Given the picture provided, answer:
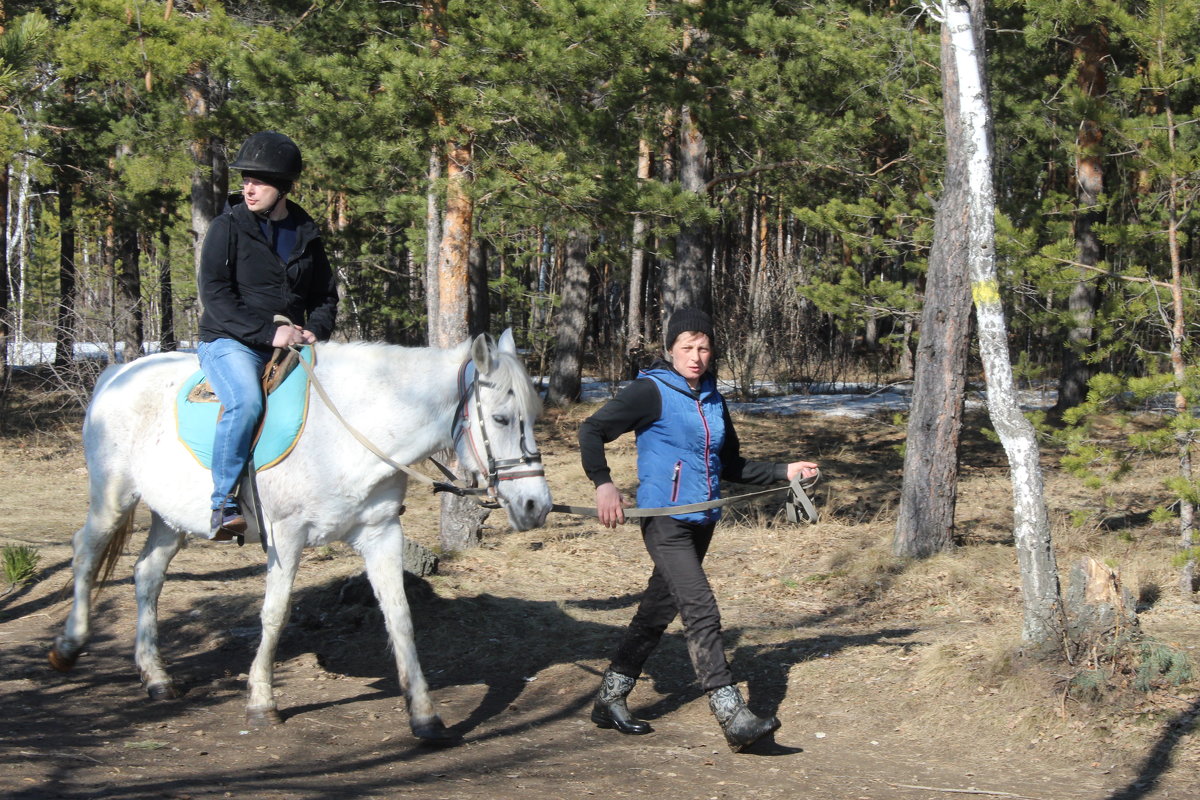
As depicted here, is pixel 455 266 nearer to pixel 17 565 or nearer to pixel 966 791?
pixel 17 565

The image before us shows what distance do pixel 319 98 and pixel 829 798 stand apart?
721 centimetres

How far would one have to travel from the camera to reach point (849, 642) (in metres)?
7.29

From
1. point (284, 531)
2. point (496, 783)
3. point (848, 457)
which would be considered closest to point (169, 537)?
point (284, 531)

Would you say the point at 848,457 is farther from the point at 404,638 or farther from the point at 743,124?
the point at 404,638

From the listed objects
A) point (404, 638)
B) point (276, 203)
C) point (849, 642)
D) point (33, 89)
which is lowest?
point (849, 642)

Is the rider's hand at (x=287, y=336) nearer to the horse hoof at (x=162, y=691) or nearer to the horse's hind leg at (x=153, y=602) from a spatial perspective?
the horse's hind leg at (x=153, y=602)

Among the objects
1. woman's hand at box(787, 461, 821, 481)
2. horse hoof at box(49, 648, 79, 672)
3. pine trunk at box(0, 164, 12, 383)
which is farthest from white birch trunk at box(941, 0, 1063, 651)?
pine trunk at box(0, 164, 12, 383)

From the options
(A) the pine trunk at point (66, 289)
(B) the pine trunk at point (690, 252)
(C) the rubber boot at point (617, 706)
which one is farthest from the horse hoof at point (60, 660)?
(B) the pine trunk at point (690, 252)

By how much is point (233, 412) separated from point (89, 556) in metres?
1.75

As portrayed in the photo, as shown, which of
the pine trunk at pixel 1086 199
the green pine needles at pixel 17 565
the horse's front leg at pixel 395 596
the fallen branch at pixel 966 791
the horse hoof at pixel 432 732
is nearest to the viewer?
the fallen branch at pixel 966 791

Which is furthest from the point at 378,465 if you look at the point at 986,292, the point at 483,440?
the point at 986,292

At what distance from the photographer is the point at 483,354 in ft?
16.6

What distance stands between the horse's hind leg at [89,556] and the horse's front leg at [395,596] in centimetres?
175

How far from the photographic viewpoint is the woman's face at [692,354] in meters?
5.21
